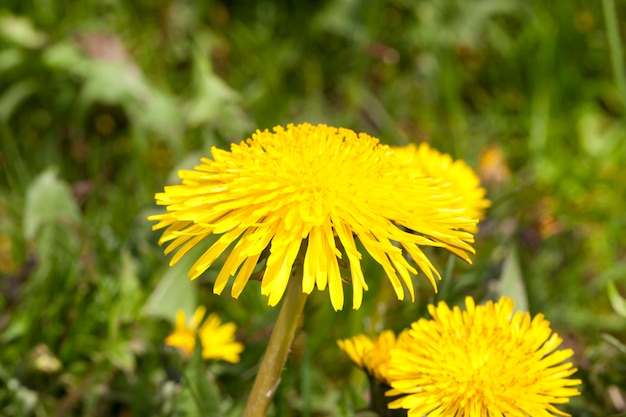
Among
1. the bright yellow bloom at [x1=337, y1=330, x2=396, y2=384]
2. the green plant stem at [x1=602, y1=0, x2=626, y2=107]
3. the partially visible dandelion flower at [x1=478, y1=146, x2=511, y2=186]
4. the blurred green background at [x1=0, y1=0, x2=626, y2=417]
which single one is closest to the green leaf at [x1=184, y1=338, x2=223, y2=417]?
the blurred green background at [x1=0, y1=0, x2=626, y2=417]

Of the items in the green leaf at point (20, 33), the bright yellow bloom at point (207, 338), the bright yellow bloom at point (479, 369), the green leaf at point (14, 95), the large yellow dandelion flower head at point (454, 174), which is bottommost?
the bright yellow bloom at point (479, 369)

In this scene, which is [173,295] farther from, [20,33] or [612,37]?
[612,37]

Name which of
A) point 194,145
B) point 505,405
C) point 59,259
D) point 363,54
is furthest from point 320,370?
point 363,54

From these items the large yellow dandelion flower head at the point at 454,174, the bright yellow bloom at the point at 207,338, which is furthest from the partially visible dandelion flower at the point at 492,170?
the bright yellow bloom at the point at 207,338

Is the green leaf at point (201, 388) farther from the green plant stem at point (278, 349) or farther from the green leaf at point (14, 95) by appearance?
the green leaf at point (14, 95)

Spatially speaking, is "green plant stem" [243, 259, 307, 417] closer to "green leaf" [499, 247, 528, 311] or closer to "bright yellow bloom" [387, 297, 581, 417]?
"bright yellow bloom" [387, 297, 581, 417]

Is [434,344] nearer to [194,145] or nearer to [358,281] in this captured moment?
[358,281]
